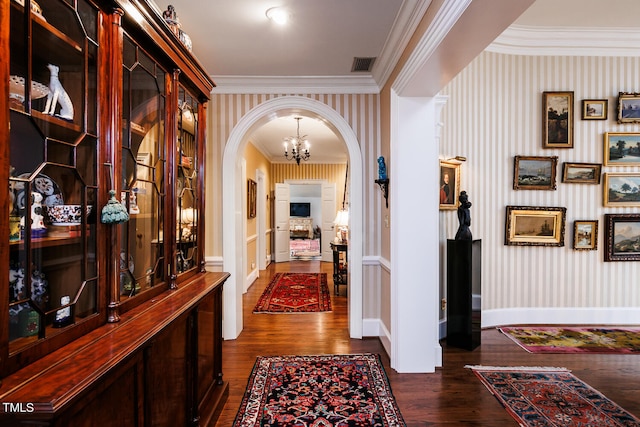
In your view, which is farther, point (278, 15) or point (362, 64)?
point (362, 64)

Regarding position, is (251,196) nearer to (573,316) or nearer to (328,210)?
(328,210)

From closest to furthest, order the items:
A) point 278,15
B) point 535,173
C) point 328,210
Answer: point 278,15 < point 535,173 < point 328,210

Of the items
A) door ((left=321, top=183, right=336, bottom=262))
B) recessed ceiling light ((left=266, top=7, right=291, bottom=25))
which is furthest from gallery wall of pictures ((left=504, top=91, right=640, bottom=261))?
door ((left=321, top=183, right=336, bottom=262))

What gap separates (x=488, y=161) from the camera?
3896mm

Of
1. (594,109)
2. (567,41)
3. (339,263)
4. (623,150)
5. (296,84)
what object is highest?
(567,41)

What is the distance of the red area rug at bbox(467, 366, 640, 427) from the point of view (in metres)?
2.18

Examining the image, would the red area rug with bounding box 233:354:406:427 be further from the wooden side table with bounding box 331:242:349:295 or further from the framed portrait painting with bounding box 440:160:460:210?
the wooden side table with bounding box 331:242:349:295

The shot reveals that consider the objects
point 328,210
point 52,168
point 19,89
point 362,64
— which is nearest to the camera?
point 19,89

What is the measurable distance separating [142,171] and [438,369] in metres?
2.74

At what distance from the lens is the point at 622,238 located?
401cm

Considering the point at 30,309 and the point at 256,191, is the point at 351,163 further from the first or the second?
the point at 256,191

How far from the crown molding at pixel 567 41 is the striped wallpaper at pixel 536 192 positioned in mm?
77

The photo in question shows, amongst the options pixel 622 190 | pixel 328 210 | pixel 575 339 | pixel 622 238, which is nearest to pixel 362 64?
pixel 622 190

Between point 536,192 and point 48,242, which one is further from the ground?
point 536,192
